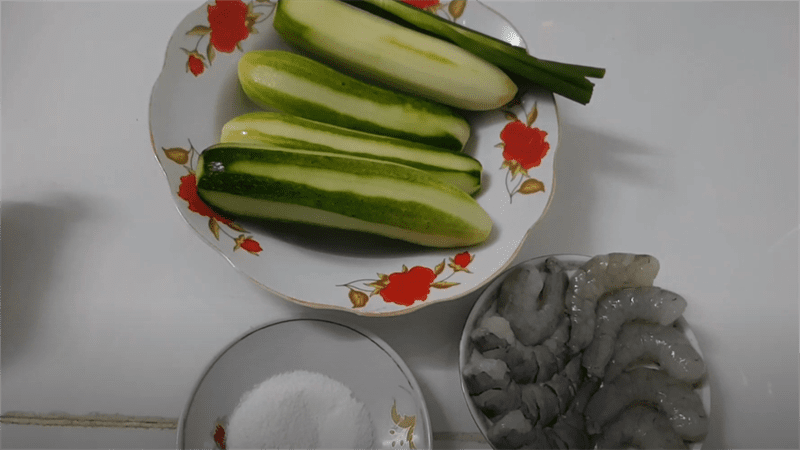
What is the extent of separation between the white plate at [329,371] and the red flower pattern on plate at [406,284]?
10 centimetres

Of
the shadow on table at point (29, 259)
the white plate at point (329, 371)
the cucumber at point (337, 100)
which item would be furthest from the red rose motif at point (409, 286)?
the shadow on table at point (29, 259)

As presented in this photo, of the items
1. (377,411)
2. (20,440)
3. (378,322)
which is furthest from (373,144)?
(20,440)

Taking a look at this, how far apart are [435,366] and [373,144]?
0.35 meters

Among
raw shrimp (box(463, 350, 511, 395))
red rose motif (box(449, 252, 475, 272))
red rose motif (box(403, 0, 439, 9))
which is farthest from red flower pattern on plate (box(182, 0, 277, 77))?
raw shrimp (box(463, 350, 511, 395))

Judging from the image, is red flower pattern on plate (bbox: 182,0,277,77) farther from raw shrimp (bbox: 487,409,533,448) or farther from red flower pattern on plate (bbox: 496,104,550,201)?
raw shrimp (bbox: 487,409,533,448)

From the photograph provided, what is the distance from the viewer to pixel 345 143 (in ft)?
2.32

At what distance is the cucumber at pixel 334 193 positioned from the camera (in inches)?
24.9

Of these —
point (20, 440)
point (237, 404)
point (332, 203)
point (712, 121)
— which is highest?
point (712, 121)

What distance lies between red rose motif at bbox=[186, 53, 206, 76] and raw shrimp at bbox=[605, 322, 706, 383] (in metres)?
0.72

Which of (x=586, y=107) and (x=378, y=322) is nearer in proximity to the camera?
(x=378, y=322)

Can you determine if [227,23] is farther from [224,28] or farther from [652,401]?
[652,401]

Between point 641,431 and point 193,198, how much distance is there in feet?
2.14

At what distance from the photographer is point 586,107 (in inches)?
37.7

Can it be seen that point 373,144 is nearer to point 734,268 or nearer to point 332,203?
point 332,203
